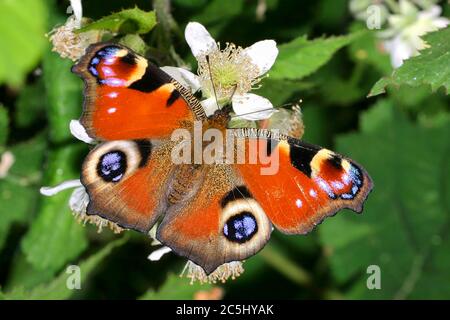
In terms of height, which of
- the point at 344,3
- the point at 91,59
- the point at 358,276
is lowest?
the point at 358,276

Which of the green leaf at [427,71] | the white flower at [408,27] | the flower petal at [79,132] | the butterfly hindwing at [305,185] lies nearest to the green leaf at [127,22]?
the flower petal at [79,132]

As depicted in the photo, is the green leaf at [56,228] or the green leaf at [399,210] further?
the green leaf at [399,210]

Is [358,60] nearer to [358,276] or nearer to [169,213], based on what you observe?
[358,276]

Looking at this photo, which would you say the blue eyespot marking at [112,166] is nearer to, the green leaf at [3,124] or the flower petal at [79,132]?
the flower petal at [79,132]

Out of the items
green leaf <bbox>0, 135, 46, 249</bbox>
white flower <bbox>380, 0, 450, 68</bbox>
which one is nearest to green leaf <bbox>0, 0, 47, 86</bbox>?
green leaf <bbox>0, 135, 46, 249</bbox>

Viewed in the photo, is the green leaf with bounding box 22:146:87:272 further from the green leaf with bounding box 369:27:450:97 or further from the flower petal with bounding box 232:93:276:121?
the green leaf with bounding box 369:27:450:97

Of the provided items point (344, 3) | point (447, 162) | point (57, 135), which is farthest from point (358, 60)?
point (57, 135)
